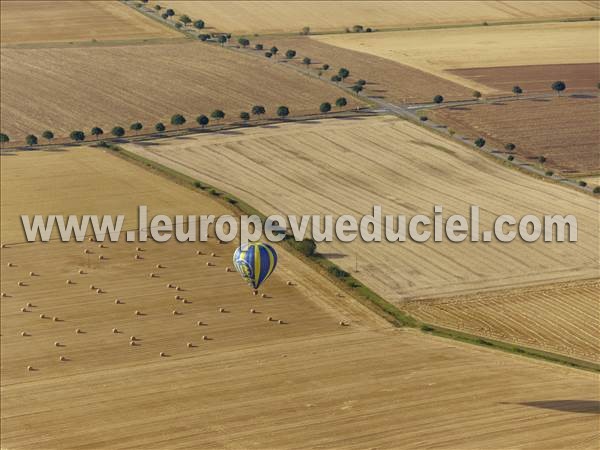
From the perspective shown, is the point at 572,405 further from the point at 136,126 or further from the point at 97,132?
the point at 97,132

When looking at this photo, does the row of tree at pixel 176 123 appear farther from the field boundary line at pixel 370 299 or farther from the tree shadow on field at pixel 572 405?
the tree shadow on field at pixel 572 405

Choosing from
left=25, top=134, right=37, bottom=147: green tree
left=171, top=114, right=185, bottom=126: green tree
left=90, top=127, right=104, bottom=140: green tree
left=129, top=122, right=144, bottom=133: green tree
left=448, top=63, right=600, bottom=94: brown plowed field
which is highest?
left=448, top=63, right=600, bottom=94: brown plowed field

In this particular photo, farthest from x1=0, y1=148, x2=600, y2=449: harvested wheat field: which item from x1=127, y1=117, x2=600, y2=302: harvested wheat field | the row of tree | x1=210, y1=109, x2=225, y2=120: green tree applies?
x1=210, y1=109, x2=225, y2=120: green tree

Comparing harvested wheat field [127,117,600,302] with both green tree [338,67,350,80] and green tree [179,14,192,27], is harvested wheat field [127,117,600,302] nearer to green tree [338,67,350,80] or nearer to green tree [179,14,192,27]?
green tree [338,67,350,80]

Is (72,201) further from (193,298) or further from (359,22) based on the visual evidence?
(359,22)

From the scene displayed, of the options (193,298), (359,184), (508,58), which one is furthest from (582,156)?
(193,298)

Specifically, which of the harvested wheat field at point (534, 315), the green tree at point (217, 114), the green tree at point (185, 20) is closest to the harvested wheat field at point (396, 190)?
the harvested wheat field at point (534, 315)

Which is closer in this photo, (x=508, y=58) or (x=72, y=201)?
(x=72, y=201)
